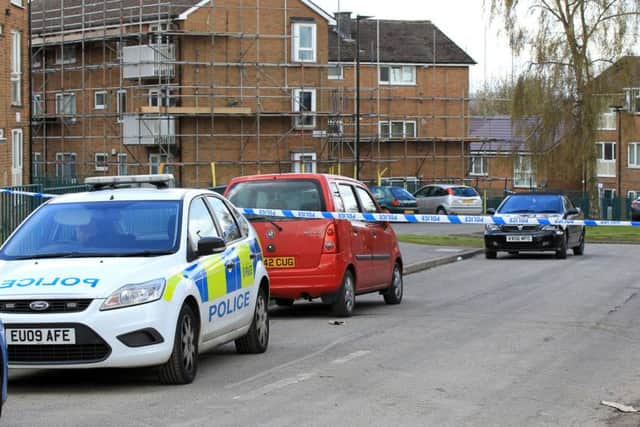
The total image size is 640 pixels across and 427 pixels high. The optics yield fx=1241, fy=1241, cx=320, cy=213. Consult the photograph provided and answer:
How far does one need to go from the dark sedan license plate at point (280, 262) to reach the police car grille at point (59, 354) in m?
5.74

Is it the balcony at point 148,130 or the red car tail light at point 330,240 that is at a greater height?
the balcony at point 148,130

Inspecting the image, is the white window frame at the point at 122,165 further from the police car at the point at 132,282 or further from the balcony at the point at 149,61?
the police car at the point at 132,282

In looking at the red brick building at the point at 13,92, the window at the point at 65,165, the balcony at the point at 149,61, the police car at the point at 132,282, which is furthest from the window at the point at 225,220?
the window at the point at 65,165

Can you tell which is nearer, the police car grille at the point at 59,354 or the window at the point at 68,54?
the police car grille at the point at 59,354

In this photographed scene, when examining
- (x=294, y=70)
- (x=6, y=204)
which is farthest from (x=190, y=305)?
(x=294, y=70)

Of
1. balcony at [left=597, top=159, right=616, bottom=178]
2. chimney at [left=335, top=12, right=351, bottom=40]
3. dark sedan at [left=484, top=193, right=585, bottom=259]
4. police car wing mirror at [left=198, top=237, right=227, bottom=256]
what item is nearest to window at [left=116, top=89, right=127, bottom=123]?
chimney at [left=335, top=12, right=351, bottom=40]

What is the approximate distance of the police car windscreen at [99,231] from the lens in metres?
9.98

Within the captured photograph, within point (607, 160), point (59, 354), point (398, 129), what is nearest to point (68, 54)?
point (398, 129)

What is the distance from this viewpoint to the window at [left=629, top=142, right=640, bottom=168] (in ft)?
270

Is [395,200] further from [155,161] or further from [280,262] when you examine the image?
[280,262]

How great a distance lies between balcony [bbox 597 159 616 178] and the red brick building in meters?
47.8

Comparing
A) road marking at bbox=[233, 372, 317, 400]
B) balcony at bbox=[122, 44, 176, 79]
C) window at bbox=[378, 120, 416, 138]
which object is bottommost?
road marking at bbox=[233, 372, 317, 400]

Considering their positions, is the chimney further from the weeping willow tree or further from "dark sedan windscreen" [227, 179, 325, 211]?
"dark sedan windscreen" [227, 179, 325, 211]

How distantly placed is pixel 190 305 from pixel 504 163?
42002 millimetres
